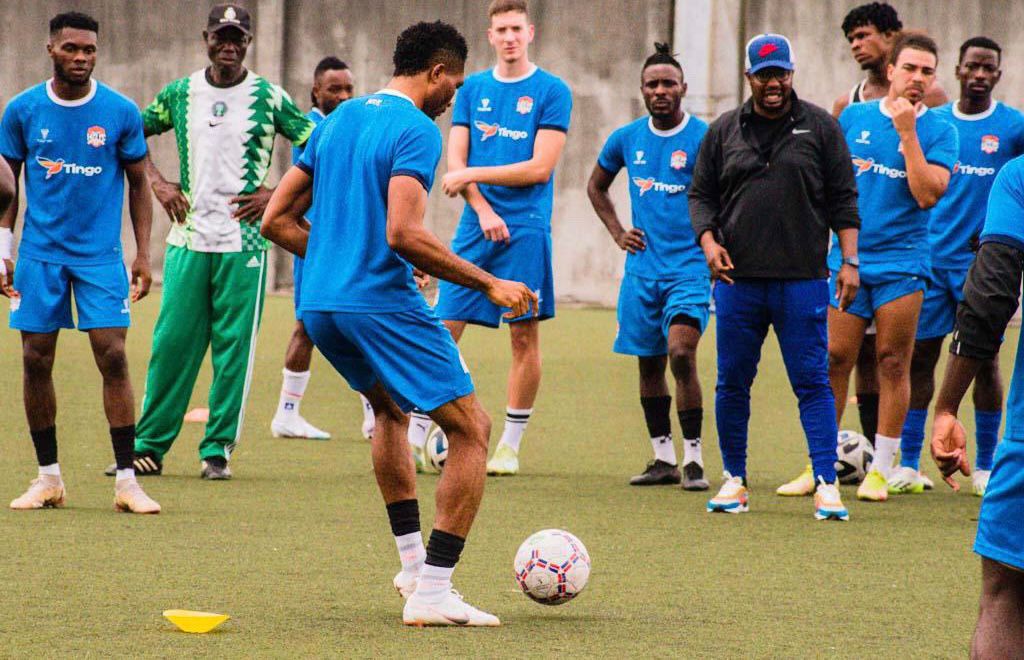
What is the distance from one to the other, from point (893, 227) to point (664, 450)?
69.7 inches

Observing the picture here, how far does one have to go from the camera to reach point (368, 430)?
1065cm

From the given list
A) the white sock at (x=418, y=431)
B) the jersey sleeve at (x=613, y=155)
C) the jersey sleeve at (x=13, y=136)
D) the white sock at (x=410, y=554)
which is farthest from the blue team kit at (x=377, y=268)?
the jersey sleeve at (x=613, y=155)

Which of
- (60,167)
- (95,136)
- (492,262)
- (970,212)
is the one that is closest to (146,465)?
(60,167)

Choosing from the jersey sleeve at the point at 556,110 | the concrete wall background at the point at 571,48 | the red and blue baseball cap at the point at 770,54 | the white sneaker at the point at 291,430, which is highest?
the concrete wall background at the point at 571,48

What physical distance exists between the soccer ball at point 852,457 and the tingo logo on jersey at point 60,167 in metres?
4.33

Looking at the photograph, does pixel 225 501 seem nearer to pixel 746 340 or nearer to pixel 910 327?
pixel 746 340

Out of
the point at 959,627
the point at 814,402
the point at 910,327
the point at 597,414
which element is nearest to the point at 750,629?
the point at 959,627

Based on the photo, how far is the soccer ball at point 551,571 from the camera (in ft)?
18.2

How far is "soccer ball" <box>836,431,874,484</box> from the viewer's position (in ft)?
30.0

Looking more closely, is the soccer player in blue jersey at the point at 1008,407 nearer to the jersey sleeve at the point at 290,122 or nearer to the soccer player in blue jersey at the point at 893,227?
the soccer player in blue jersey at the point at 893,227

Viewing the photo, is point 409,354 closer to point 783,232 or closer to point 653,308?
point 783,232

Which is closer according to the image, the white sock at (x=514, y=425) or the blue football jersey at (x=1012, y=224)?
the blue football jersey at (x=1012, y=224)

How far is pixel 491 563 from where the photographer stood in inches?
256

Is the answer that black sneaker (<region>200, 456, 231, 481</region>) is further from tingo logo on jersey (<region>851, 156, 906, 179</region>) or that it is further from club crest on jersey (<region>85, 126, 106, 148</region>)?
tingo logo on jersey (<region>851, 156, 906, 179</region>)
